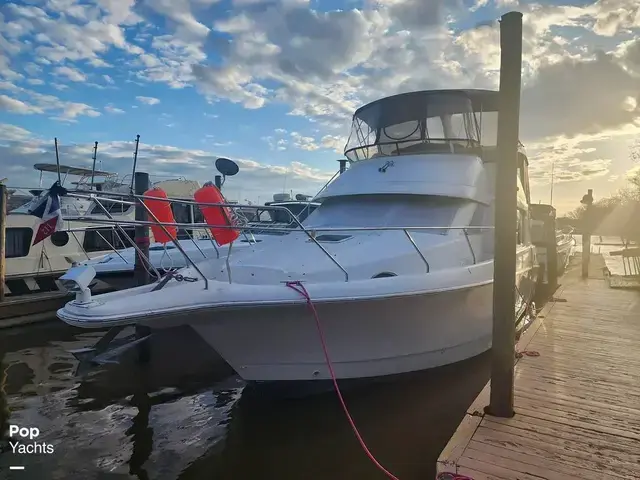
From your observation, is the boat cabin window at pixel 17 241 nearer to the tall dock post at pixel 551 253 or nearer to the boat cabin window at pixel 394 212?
the boat cabin window at pixel 394 212

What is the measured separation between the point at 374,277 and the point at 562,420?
2.31 meters

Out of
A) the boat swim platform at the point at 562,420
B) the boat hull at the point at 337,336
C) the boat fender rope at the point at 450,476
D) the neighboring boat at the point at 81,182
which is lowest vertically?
the boat fender rope at the point at 450,476

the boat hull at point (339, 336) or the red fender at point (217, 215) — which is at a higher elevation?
the red fender at point (217, 215)

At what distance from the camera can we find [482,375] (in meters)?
6.80

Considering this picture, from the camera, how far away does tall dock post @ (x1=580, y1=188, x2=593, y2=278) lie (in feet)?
50.7

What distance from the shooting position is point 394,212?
725 cm

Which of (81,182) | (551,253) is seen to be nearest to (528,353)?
(551,253)

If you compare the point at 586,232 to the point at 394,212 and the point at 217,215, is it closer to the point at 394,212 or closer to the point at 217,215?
the point at 394,212

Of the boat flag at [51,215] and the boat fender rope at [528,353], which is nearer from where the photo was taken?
the boat flag at [51,215]

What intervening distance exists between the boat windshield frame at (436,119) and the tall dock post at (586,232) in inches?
369

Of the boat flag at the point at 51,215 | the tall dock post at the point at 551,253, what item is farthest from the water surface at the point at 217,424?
the tall dock post at the point at 551,253

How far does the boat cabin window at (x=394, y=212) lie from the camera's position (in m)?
7.10

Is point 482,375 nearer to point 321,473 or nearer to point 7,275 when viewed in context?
point 321,473

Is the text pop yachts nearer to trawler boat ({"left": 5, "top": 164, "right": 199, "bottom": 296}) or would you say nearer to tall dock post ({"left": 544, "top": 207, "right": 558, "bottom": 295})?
trawler boat ({"left": 5, "top": 164, "right": 199, "bottom": 296})
